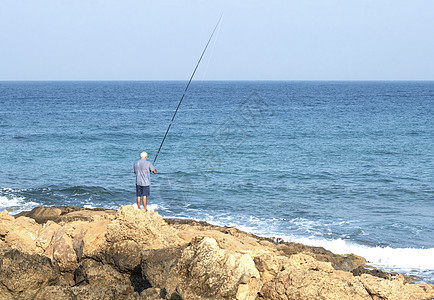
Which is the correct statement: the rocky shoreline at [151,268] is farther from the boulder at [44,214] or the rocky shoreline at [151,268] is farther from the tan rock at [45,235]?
the boulder at [44,214]

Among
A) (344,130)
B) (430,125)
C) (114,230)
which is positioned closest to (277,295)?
(114,230)

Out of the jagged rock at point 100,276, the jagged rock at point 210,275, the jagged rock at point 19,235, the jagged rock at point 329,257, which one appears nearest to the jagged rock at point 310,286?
the jagged rock at point 210,275

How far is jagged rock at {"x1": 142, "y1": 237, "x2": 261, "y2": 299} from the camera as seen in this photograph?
242 inches

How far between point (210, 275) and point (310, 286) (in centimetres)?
122

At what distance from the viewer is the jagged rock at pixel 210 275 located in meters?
6.15

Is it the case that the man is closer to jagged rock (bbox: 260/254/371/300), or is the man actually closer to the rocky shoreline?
the rocky shoreline

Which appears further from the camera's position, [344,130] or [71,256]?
[344,130]

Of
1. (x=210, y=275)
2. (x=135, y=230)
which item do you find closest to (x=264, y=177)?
(x=135, y=230)

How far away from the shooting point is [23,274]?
23.2 ft

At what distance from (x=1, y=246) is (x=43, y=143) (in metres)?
21.3

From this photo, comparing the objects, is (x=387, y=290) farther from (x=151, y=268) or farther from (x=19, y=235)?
(x=19, y=235)

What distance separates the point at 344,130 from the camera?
117 ft

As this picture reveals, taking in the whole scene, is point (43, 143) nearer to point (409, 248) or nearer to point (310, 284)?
point (409, 248)

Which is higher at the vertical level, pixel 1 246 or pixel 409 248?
pixel 1 246
